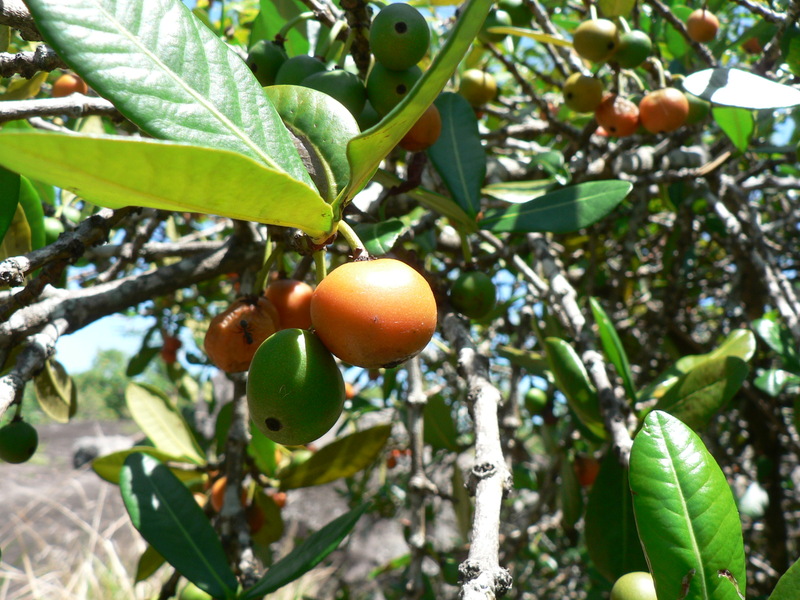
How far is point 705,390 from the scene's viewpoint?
1.34m

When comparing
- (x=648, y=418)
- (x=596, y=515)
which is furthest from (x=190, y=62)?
(x=596, y=515)

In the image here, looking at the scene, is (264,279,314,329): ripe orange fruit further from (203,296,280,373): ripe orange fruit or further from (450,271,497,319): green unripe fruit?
(450,271,497,319): green unripe fruit

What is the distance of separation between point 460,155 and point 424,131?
0.23 m

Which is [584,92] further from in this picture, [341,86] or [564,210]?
[341,86]

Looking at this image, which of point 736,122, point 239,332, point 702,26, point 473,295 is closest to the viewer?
point 239,332

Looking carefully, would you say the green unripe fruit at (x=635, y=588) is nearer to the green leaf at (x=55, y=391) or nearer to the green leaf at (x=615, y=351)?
the green leaf at (x=615, y=351)

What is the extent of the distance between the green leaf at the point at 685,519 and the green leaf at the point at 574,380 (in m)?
0.52

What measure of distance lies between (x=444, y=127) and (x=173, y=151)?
104cm

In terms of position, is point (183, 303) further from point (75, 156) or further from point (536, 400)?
point (75, 156)

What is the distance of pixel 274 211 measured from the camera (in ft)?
2.38

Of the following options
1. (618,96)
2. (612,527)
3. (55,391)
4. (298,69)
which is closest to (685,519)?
(612,527)

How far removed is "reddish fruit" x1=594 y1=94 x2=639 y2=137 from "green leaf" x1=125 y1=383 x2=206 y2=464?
1.79m

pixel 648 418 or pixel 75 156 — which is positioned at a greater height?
pixel 75 156

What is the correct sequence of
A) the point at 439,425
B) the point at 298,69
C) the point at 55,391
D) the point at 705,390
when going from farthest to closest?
1. the point at 439,425
2. the point at 55,391
3. the point at 705,390
4. the point at 298,69
